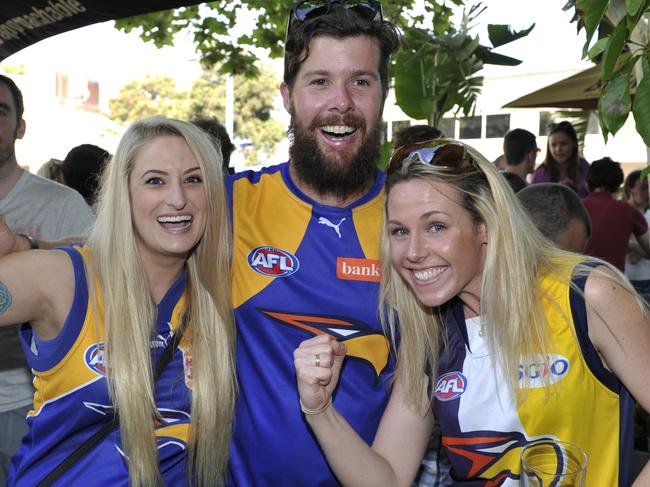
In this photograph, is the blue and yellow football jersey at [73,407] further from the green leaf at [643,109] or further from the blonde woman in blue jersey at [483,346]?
the green leaf at [643,109]

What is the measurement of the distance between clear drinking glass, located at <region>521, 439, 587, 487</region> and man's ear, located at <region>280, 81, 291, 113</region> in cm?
192

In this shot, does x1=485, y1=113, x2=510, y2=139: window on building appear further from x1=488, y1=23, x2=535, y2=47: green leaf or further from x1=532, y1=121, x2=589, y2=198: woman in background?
x1=488, y1=23, x2=535, y2=47: green leaf

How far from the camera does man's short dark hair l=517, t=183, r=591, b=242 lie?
3428 millimetres

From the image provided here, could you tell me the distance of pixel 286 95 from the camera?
3180mm

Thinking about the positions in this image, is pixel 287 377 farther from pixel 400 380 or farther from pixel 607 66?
pixel 607 66

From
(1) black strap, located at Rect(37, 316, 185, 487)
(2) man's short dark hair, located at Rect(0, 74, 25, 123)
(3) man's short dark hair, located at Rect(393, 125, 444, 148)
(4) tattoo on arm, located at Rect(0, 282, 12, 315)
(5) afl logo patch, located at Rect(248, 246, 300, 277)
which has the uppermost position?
(2) man's short dark hair, located at Rect(0, 74, 25, 123)

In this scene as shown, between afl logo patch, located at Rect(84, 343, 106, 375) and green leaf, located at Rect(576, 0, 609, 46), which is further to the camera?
afl logo patch, located at Rect(84, 343, 106, 375)

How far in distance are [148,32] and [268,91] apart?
44148 mm

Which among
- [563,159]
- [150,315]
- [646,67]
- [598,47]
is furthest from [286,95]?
[563,159]

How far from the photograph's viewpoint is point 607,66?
180 centimetres

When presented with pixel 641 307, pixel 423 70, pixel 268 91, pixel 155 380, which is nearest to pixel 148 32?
pixel 423 70

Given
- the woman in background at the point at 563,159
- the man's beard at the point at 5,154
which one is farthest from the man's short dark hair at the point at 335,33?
the woman in background at the point at 563,159

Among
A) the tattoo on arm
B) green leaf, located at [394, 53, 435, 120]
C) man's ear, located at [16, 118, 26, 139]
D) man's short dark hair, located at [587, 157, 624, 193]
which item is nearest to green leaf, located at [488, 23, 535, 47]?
green leaf, located at [394, 53, 435, 120]

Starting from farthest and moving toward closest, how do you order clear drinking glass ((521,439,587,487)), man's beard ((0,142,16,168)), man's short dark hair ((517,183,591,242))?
1. man's beard ((0,142,16,168))
2. man's short dark hair ((517,183,591,242))
3. clear drinking glass ((521,439,587,487))
